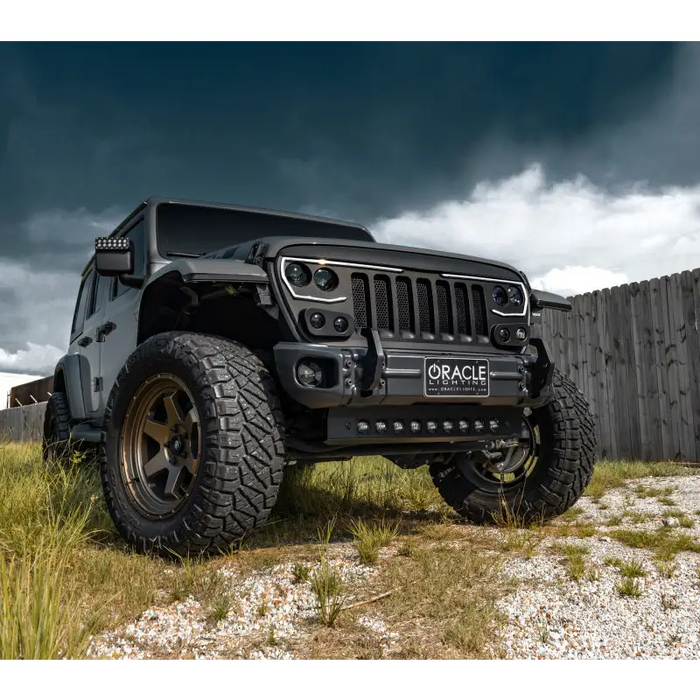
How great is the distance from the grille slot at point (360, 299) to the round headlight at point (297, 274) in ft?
0.81

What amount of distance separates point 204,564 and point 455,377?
4.75 ft

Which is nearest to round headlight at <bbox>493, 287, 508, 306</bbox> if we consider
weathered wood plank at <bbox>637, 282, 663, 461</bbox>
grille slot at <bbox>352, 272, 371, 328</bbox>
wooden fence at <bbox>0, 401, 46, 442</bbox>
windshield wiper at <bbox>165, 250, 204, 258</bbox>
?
grille slot at <bbox>352, 272, 371, 328</bbox>

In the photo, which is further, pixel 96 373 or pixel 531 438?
pixel 96 373

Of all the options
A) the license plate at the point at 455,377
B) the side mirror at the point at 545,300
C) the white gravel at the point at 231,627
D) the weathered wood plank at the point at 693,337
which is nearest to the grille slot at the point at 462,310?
the license plate at the point at 455,377

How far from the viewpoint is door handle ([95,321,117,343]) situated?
211 inches

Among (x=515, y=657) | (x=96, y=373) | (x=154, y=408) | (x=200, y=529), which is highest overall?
(x=96, y=373)

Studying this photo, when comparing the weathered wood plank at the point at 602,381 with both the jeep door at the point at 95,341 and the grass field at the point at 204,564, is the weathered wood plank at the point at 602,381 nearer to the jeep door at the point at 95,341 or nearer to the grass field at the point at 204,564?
the grass field at the point at 204,564

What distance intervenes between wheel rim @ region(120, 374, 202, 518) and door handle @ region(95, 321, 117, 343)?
173cm
